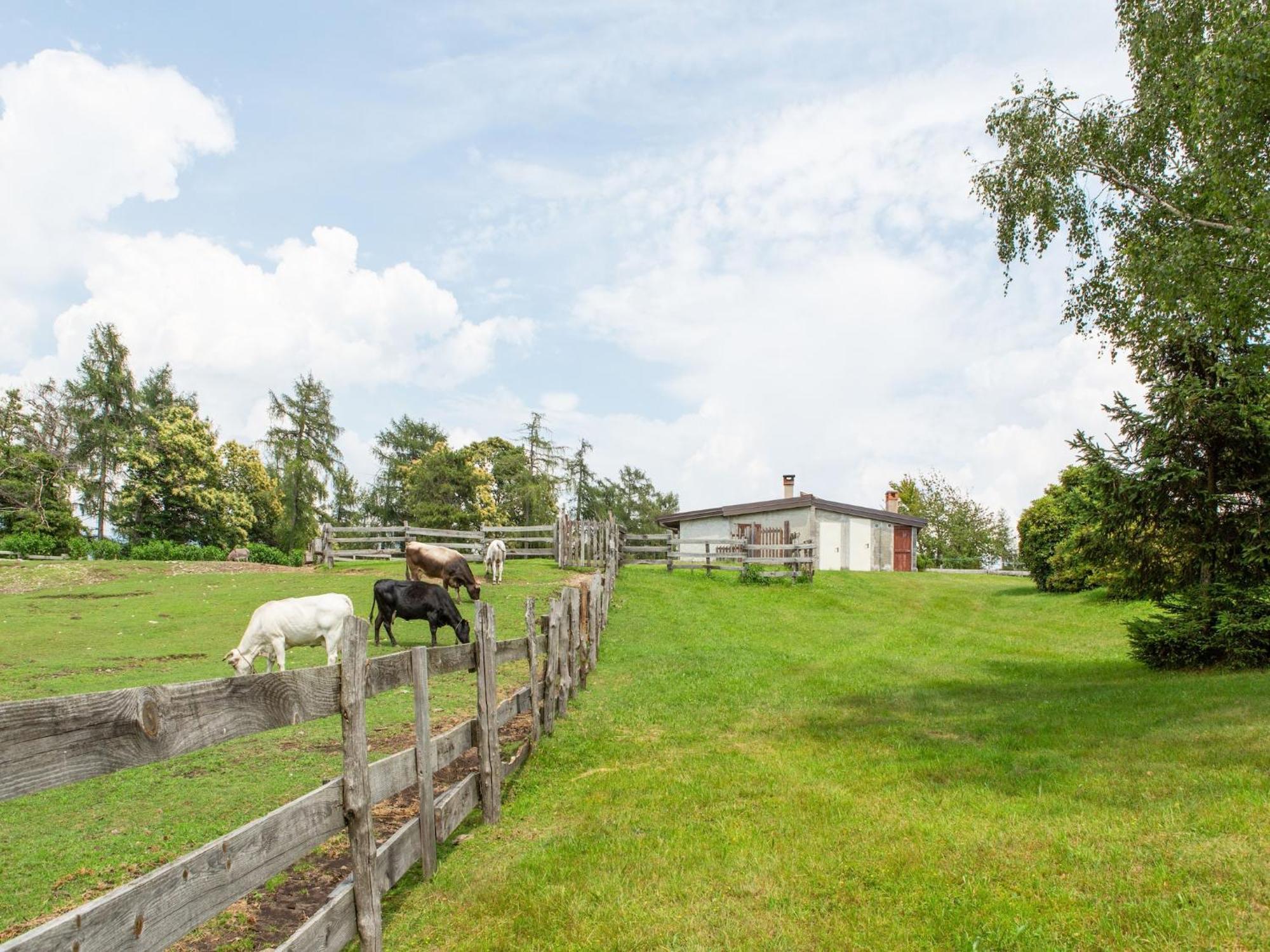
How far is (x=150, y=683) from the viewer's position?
419 inches

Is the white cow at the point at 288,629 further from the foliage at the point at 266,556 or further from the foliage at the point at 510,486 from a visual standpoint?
the foliage at the point at 510,486

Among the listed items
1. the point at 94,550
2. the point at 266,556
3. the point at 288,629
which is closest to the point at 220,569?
the point at 266,556

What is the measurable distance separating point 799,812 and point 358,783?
148 inches

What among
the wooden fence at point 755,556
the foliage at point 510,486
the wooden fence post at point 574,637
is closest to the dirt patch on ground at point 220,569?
the wooden fence at point 755,556

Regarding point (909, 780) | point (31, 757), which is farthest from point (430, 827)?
point (909, 780)

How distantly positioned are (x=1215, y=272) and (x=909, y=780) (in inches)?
343

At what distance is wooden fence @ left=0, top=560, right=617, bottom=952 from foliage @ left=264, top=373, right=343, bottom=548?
156 feet

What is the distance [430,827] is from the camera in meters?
4.96

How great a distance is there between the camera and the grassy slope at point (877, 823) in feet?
14.2

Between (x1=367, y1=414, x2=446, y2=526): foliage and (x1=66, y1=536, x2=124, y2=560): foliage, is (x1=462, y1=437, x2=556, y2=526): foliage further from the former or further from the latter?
(x1=66, y1=536, x2=124, y2=560): foliage

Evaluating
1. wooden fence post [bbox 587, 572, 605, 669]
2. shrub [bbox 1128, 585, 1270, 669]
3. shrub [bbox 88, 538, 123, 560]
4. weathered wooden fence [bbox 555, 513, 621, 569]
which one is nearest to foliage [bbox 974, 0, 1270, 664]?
shrub [bbox 1128, 585, 1270, 669]

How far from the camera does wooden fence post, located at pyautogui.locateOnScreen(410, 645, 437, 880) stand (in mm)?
4773

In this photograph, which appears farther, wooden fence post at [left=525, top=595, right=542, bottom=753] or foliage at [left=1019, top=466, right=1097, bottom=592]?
foliage at [left=1019, top=466, right=1097, bottom=592]

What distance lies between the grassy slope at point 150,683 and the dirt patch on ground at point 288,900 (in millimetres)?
824
